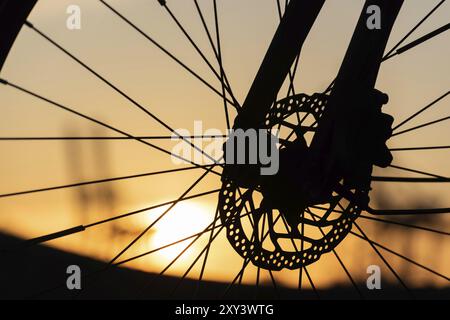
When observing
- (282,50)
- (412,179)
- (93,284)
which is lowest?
(93,284)

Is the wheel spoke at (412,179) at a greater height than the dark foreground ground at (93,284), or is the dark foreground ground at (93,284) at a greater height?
the wheel spoke at (412,179)

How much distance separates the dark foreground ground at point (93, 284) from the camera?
13.6ft

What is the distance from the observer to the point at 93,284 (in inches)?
170

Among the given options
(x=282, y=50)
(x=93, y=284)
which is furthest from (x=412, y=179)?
(x=93, y=284)

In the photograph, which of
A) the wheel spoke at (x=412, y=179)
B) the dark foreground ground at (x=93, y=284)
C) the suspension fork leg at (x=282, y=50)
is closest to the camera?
the suspension fork leg at (x=282, y=50)

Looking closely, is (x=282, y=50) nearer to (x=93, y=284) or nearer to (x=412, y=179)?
(x=412, y=179)

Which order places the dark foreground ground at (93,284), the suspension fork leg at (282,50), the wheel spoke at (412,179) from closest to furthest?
the suspension fork leg at (282,50) < the wheel spoke at (412,179) < the dark foreground ground at (93,284)

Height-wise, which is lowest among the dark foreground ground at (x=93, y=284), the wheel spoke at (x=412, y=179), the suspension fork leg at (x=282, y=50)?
the dark foreground ground at (x=93, y=284)

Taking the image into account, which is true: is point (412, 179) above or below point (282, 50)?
below

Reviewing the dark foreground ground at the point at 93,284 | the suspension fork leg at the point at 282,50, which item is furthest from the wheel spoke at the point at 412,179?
the dark foreground ground at the point at 93,284

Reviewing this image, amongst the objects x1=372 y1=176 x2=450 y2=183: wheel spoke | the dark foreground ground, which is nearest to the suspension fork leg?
x1=372 y1=176 x2=450 y2=183: wheel spoke

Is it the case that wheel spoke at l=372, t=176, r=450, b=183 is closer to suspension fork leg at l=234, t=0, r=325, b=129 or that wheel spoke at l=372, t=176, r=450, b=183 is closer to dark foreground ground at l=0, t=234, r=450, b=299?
suspension fork leg at l=234, t=0, r=325, b=129

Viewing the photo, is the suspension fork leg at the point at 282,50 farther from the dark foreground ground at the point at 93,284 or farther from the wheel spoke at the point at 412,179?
the dark foreground ground at the point at 93,284

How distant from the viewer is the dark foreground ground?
414 cm
